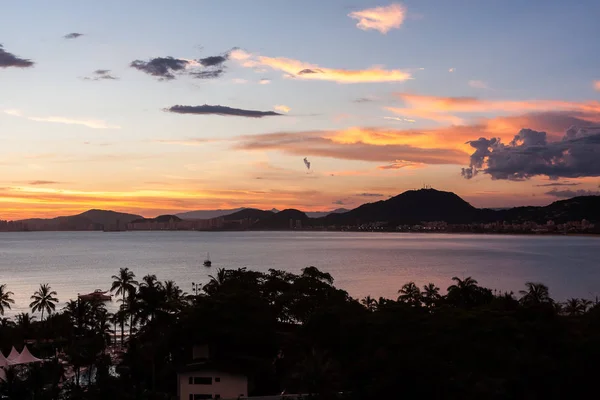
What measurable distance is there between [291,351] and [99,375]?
39.1 feet

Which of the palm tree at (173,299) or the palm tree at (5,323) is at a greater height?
the palm tree at (173,299)

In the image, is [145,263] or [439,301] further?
[145,263]

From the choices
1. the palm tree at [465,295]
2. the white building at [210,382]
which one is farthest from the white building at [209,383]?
the palm tree at [465,295]

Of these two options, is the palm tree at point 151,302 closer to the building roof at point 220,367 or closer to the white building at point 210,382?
the white building at point 210,382

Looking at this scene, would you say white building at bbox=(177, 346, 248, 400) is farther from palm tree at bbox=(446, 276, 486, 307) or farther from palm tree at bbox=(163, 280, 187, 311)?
palm tree at bbox=(446, 276, 486, 307)

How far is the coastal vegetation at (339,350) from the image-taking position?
2819 centimetres

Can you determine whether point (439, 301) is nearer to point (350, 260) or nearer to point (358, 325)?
point (358, 325)

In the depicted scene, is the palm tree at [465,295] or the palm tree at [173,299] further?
the palm tree at [465,295]

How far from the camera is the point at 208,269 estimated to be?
6565 inches

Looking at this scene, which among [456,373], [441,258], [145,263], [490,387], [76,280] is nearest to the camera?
[490,387]

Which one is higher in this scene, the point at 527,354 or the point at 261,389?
the point at 527,354

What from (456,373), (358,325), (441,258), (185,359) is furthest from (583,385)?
(441,258)

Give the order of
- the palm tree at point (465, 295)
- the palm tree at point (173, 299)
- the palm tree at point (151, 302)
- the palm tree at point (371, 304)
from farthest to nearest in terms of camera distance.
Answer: the palm tree at point (465, 295), the palm tree at point (371, 304), the palm tree at point (151, 302), the palm tree at point (173, 299)

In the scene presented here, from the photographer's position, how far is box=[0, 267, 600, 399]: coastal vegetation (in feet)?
92.5
